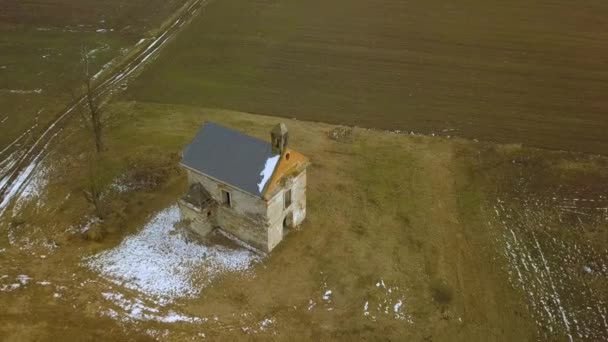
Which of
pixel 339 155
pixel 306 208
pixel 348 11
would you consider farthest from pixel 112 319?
pixel 348 11

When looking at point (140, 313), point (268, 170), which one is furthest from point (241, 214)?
point (140, 313)

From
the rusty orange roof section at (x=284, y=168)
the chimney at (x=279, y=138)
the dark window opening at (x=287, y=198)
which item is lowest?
the dark window opening at (x=287, y=198)

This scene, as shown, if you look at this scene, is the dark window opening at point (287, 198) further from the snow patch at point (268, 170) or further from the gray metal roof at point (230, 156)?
the gray metal roof at point (230, 156)

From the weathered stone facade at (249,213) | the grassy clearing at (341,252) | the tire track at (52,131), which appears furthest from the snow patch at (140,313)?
the tire track at (52,131)

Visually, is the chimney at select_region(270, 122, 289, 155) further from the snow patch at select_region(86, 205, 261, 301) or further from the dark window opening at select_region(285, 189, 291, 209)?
the snow patch at select_region(86, 205, 261, 301)

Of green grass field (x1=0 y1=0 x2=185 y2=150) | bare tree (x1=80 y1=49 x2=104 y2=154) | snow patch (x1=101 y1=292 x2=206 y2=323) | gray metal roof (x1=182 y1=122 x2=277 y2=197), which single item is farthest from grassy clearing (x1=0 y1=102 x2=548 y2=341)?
green grass field (x1=0 y1=0 x2=185 y2=150)

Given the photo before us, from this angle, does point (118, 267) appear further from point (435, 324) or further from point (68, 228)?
point (435, 324)
